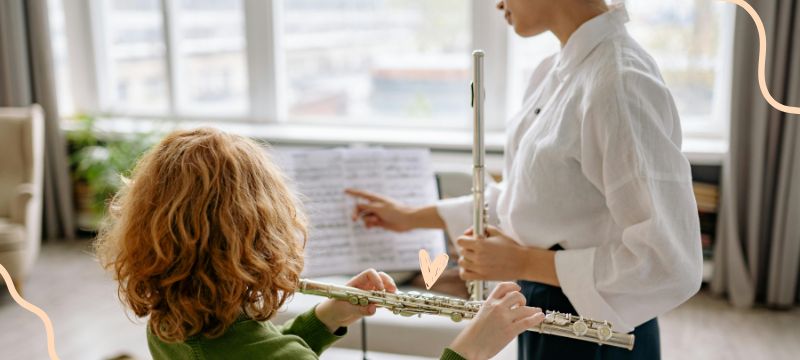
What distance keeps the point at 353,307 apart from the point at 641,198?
48cm

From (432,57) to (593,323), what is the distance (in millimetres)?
3210

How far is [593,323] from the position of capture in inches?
46.6

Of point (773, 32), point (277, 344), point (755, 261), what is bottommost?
point (755, 261)

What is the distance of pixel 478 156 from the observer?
134 centimetres

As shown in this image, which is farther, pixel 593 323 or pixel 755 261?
pixel 755 261

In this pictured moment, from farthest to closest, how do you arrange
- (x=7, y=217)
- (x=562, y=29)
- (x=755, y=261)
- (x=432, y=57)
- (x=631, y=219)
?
(x=432, y=57) → (x=7, y=217) → (x=755, y=261) → (x=562, y=29) → (x=631, y=219)

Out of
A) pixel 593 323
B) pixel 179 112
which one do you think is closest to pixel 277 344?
pixel 593 323

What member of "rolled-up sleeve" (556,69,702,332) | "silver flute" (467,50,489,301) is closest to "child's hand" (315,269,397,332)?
"silver flute" (467,50,489,301)

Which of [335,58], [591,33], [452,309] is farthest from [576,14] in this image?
[335,58]

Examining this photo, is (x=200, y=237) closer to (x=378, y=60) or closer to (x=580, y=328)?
(x=580, y=328)

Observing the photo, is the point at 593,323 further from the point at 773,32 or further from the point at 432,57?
the point at 432,57

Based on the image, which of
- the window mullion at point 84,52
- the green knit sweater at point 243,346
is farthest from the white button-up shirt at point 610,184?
the window mullion at point 84,52

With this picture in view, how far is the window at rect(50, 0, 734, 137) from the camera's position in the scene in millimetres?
3904

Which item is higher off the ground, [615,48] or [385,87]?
[615,48]
